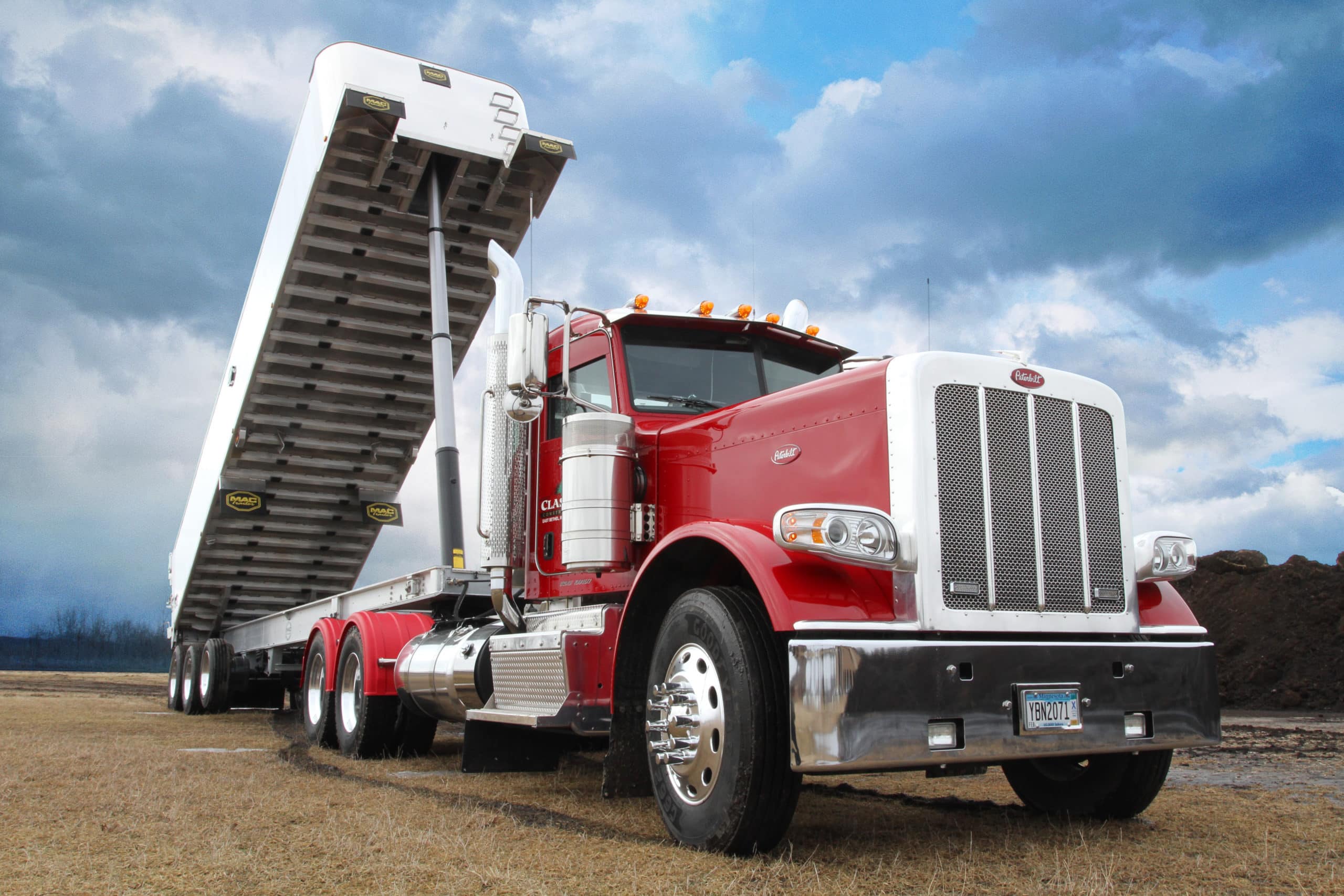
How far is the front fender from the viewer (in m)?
3.51

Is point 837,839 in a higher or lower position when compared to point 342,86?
lower

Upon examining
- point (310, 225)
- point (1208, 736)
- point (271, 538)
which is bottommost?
point (1208, 736)

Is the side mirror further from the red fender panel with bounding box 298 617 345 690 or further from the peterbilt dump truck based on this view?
the red fender panel with bounding box 298 617 345 690

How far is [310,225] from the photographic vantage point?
852 centimetres

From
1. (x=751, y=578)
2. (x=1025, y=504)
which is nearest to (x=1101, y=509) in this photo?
(x=1025, y=504)

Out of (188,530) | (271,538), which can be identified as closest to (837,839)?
(271,538)

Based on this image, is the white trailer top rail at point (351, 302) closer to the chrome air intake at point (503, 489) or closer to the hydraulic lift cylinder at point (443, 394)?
the hydraulic lift cylinder at point (443, 394)

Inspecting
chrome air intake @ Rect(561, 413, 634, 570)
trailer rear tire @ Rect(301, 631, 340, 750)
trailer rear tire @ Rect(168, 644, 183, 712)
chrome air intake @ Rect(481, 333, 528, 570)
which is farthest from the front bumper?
trailer rear tire @ Rect(168, 644, 183, 712)

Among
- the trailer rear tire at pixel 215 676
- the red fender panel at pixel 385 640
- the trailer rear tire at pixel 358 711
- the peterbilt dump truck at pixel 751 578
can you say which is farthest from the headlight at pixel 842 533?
the trailer rear tire at pixel 215 676

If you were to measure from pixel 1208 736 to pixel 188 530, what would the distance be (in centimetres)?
989

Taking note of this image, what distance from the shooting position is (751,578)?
3.95 metres

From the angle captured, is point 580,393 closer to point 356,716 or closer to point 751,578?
point 751,578

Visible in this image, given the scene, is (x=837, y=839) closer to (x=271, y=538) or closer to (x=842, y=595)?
(x=842, y=595)

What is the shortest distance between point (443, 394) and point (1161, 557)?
6062 mm
